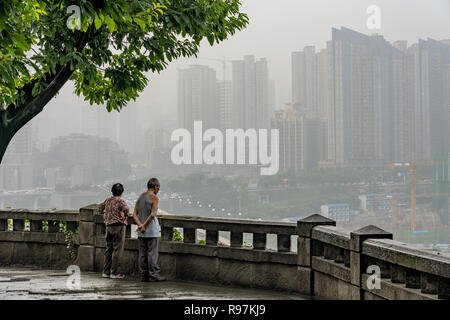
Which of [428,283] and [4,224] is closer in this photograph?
[428,283]

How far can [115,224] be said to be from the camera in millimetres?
10477

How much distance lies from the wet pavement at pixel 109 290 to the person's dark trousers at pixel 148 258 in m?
0.18

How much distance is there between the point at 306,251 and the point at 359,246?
1740mm

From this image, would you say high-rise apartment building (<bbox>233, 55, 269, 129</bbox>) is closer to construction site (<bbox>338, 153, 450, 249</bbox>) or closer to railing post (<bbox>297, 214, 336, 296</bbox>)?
construction site (<bbox>338, 153, 450, 249</bbox>)

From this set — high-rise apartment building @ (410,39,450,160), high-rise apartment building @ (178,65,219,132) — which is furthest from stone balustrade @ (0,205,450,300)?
high-rise apartment building @ (410,39,450,160)

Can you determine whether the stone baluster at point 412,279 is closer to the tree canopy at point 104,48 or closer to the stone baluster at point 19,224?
the tree canopy at point 104,48

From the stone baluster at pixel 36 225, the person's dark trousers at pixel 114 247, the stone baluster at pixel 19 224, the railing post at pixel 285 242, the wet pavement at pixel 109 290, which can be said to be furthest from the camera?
the stone baluster at pixel 19 224

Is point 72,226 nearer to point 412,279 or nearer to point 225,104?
point 412,279

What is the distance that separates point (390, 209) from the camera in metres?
147

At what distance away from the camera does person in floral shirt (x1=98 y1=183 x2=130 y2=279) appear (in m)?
10.4

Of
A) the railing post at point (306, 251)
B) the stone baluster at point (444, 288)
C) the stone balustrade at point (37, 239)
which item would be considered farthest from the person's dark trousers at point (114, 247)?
the stone baluster at point (444, 288)

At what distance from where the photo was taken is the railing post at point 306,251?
9211 millimetres

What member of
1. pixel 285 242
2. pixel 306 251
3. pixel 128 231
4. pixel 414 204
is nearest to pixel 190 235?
pixel 128 231
